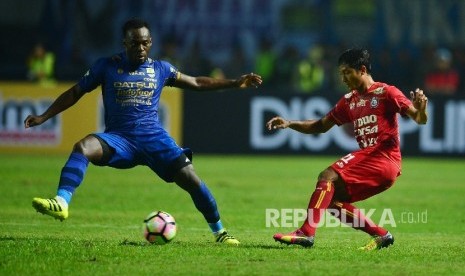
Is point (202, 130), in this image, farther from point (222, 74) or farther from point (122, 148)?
point (122, 148)

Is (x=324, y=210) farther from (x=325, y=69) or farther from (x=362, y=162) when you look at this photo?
(x=325, y=69)

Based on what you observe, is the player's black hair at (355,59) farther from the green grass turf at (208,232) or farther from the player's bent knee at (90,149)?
the player's bent knee at (90,149)

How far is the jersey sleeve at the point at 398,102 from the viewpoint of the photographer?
9.52 metres

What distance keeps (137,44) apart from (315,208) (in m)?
2.39

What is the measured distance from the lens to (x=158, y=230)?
9.94m

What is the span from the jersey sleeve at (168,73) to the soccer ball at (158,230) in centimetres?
146

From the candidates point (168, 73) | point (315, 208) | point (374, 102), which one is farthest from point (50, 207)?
point (374, 102)

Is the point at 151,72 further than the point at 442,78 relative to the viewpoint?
No

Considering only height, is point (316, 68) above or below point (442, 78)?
above

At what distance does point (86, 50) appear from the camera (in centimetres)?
2906

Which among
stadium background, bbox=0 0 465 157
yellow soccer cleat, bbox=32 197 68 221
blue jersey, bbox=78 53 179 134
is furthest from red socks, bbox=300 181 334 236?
stadium background, bbox=0 0 465 157

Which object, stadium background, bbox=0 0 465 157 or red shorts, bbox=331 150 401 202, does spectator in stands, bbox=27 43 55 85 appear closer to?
stadium background, bbox=0 0 465 157

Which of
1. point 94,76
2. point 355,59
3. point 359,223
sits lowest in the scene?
point 359,223

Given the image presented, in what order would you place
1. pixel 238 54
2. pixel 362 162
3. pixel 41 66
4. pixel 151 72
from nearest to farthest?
pixel 362 162, pixel 151 72, pixel 41 66, pixel 238 54
